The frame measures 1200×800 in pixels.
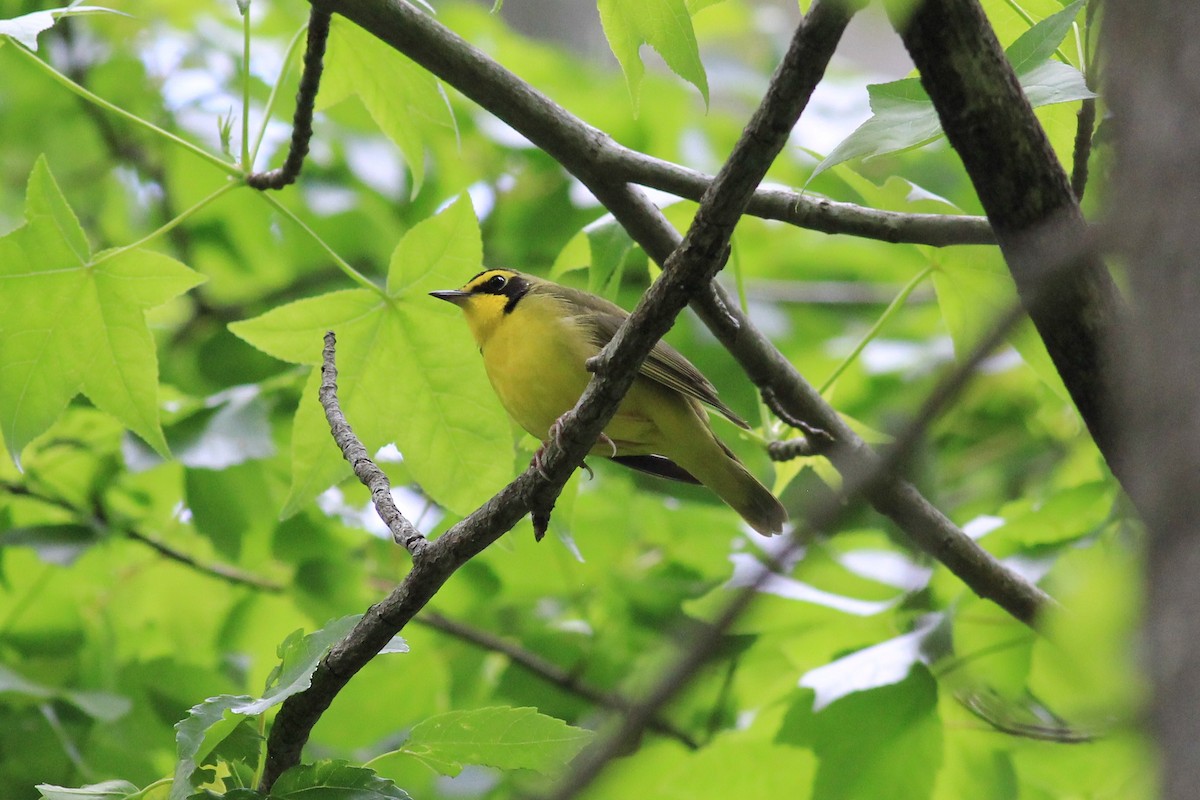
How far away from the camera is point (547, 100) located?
3033 mm

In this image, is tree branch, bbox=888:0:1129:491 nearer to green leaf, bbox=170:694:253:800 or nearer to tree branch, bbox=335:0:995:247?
tree branch, bbox=335:0:995:247

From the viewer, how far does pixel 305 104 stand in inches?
129

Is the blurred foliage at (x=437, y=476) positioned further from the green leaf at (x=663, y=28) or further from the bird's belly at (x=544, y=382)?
the bird's belly at (x=544, y=382)

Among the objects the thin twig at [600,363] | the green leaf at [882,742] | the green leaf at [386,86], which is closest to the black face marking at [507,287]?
the green leaf at [386,86]

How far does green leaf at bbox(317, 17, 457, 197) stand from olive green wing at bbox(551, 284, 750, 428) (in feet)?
2.52

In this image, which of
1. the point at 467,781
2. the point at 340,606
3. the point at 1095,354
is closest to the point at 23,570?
the point at 340,606

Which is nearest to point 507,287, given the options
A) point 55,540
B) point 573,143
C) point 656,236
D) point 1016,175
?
point 656,236

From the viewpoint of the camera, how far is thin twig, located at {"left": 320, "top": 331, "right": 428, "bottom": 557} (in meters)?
2.79

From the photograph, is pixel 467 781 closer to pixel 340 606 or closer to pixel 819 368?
pixel 340 606

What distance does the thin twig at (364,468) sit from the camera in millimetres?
2785

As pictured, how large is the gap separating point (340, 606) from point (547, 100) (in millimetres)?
2501

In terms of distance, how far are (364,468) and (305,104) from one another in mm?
1108

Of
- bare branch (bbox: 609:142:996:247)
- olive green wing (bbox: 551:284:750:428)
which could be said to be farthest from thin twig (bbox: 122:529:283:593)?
bare branch (bbox: 609:142:996:247)

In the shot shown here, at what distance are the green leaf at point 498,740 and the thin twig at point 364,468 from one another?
0.41m
